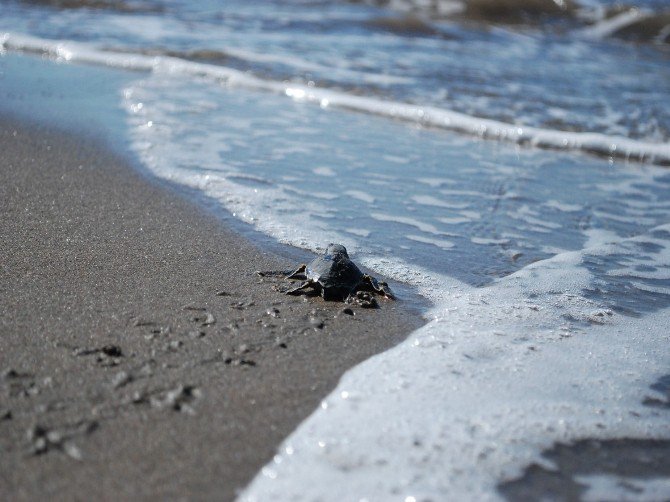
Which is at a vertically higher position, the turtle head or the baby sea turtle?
the turtle head

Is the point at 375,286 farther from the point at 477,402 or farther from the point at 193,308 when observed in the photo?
the point at 477,402

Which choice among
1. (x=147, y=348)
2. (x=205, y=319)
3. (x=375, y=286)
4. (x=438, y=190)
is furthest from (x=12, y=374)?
(x=438, y=190)

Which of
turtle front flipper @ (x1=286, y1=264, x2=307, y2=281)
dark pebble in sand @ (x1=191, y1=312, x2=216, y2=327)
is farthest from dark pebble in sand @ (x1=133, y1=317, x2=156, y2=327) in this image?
turtle front flipper @ (x1=286, y1=264, x2=307, y2=281)

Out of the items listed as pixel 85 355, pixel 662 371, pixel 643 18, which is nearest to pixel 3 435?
pixel 85 355

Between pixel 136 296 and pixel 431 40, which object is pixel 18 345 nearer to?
pixel 136 296

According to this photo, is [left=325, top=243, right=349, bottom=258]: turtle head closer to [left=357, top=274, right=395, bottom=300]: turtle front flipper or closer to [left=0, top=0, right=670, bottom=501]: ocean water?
[left=357, top=274, right=395, bottom=300]: turtle front flipper
